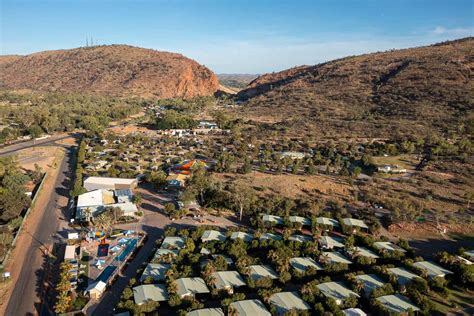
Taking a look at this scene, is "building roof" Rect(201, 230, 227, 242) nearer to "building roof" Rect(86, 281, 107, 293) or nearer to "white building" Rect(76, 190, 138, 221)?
"building roof" Rect(86, 281, 107, 293)

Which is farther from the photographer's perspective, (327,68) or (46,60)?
(46,60)

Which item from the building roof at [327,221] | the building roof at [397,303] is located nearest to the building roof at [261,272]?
the building roof at [397,303]

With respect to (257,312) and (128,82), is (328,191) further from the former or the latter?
(128,82)

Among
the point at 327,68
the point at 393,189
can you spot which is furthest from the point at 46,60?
the point at 393,189

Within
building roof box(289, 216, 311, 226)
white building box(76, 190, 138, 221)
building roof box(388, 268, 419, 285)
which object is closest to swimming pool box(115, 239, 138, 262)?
white building box(76, 190, 138, 221)

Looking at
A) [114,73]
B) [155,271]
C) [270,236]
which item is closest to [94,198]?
[155,271]

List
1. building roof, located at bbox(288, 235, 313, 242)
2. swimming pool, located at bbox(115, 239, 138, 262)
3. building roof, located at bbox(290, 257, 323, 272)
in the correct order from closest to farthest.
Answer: building roof, located at bbox(290, 257, 323, 272) < swimming pool, located at bbox(115, 239, 138, 262) < building roof, located at bbox(288, 235, 313, 242)
